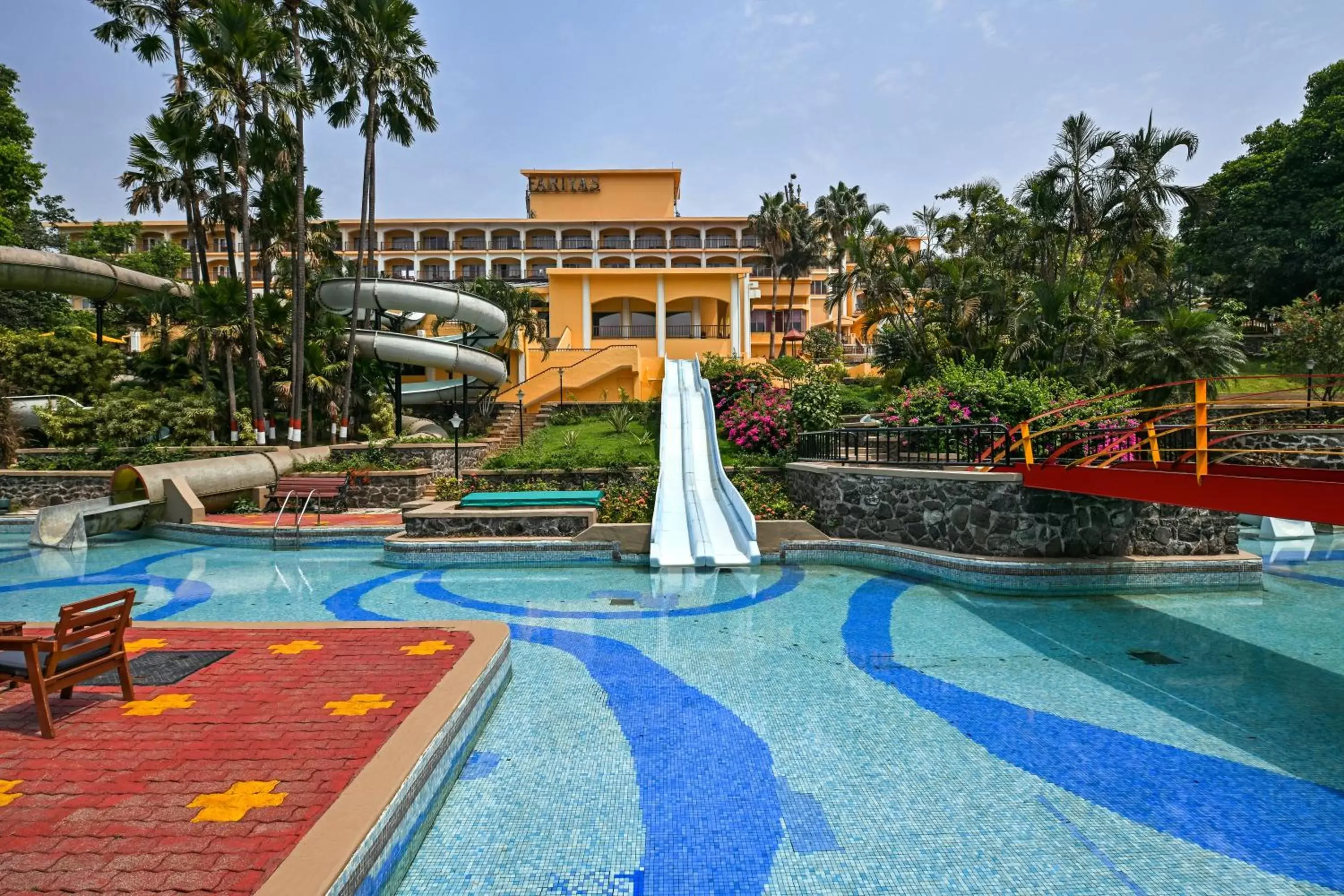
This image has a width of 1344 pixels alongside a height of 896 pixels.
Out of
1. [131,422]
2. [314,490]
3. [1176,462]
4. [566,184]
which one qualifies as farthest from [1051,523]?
[566,184]

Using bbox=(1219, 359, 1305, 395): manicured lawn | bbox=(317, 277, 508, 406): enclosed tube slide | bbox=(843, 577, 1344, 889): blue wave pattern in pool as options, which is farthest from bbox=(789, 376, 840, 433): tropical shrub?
bbox=(1219, 359, 1305, 395): manicured lawn

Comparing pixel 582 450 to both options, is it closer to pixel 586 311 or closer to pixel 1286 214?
pixel 586 311

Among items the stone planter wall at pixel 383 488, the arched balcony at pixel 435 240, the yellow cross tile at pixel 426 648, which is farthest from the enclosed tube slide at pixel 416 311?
the arched balcony at pixel 435 240

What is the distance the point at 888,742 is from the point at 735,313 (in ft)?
86.5

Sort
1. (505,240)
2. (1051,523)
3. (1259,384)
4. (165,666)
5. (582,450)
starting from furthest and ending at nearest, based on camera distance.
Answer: (505,240), (1259,384), (582,450), (1051,523), (165,666)

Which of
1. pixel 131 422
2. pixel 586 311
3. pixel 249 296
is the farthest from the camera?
pixel 586 311

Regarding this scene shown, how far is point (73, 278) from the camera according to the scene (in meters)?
22.5

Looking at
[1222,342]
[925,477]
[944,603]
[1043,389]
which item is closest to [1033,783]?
[944,603]

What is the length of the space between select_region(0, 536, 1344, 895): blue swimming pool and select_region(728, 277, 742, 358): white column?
2098cm

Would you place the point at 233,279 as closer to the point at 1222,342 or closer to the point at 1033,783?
the point at 1033,783

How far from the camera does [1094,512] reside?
10273 millimetres

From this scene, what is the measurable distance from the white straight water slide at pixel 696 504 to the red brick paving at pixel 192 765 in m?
6.04

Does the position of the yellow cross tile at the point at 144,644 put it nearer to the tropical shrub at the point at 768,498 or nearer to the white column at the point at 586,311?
the tropical shrub at the point at 768,498

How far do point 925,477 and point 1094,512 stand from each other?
8.13 ft
